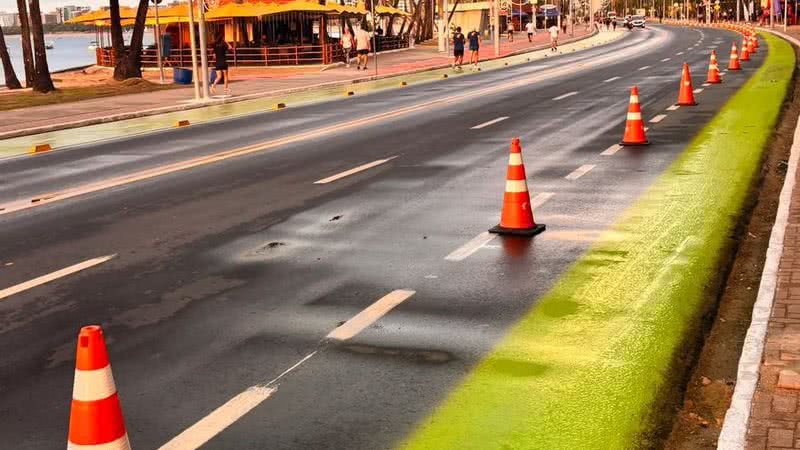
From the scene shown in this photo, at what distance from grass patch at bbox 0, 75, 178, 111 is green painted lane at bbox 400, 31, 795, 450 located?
83.6ft

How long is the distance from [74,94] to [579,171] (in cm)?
2599

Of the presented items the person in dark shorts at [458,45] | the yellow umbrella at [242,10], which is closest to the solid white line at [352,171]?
the person in dark shorts at [458,45]

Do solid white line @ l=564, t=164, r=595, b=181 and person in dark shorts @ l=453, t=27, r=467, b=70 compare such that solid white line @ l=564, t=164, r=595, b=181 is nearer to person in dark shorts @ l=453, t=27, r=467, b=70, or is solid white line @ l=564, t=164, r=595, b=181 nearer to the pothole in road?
the pothole in road

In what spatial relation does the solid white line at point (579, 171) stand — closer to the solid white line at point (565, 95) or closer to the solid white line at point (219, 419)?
the solid white line at point (219, 419)

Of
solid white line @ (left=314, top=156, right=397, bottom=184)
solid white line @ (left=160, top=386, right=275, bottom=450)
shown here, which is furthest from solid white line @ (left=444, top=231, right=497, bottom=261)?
solid white line @ (left=314, top=156, right=397, bottom=184)

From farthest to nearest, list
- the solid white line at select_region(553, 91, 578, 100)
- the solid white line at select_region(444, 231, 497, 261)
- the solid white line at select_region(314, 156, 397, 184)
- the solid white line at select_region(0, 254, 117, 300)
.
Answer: the solid white line at select_region(553, 91, 578, 100), the solid white line at select_region(314, 156, 397, 184), the solid white line at select_region(444, 231, 497, 261), the solid white line at select_region(0, 254, 117, 300)

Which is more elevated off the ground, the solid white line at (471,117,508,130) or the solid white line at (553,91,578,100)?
the solid white line at (471,117,508,130)

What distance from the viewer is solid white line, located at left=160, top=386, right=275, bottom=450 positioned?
5.25 meters

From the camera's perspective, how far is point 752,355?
633cm

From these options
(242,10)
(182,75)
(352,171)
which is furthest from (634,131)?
(242,10)

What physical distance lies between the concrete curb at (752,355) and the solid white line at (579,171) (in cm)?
403

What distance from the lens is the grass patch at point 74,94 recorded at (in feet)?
109

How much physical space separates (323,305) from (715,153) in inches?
396

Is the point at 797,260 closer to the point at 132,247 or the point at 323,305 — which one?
the point at 323,305
